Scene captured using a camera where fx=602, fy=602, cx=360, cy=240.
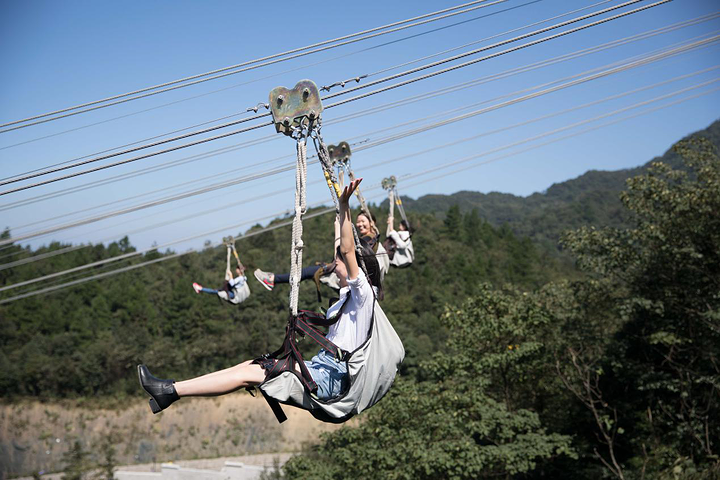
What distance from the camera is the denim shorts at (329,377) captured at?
2.68 m

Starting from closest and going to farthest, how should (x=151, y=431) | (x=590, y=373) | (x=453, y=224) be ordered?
1. (x=590, y=373)
2. (x=151, y=431)
3. (x=453, y=224)

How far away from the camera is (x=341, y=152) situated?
183 inches

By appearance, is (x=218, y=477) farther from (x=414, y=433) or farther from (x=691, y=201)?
(x=691, y=201)

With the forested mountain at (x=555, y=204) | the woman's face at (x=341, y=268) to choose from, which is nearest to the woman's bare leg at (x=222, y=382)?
the woman's face at (x=341, y=268)

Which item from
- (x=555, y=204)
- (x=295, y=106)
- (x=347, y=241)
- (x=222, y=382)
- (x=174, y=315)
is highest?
(x=555, y=204)

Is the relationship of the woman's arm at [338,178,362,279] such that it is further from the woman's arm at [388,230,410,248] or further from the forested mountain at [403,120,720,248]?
the forested mountain at [403,120,720,248]

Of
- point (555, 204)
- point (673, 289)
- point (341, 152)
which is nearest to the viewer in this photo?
point (341, 152)

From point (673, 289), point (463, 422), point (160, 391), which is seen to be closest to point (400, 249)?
point (160, 391)

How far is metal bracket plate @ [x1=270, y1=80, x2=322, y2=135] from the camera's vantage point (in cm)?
291

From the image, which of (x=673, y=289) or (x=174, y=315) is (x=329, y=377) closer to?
(x=673, y=289)

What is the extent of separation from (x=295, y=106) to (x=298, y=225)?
24.1 inches

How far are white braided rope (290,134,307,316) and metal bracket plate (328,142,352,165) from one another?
1683mm

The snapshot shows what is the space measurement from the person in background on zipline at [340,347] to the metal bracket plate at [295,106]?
603mm

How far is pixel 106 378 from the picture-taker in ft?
95.6
